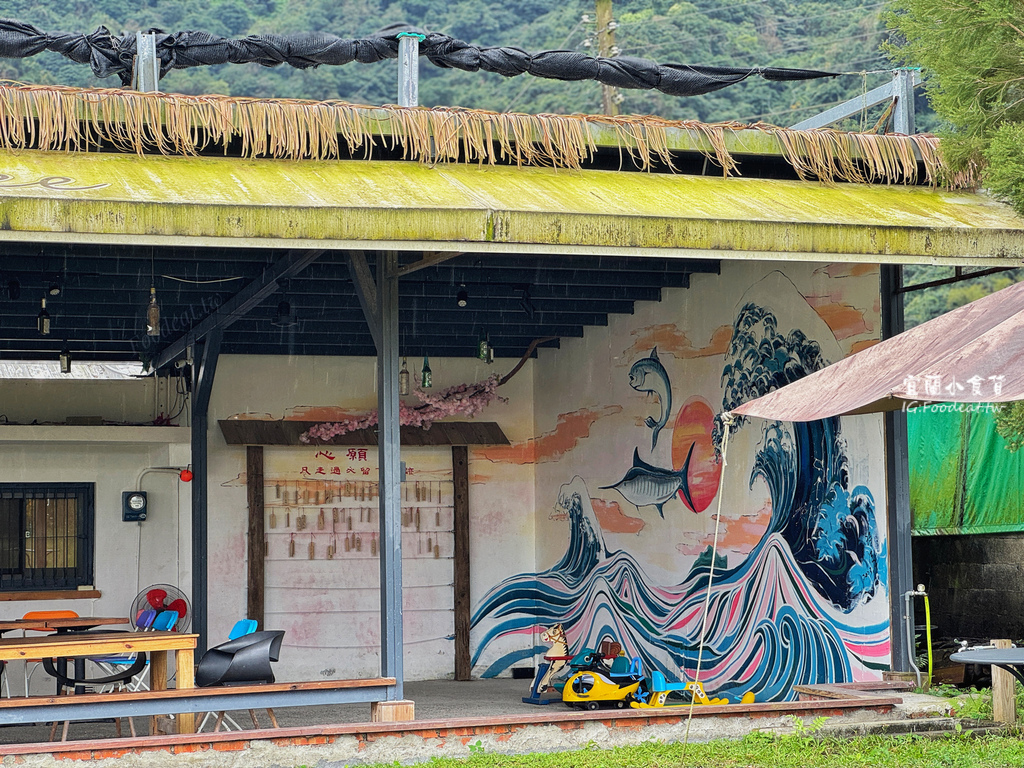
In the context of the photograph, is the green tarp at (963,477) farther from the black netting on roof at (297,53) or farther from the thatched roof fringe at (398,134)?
the black netting on roof at (297,53)

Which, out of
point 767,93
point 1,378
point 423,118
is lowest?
point 1,378

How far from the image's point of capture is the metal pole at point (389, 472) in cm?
709

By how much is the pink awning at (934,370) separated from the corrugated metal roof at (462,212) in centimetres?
110

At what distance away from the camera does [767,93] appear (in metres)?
25.6

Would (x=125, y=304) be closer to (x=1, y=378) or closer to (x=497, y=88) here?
(x=1, y=378)

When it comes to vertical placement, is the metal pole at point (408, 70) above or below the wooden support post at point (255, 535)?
above

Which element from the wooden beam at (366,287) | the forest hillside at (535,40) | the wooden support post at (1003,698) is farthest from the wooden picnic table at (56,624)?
the forest hillside at (535,40)

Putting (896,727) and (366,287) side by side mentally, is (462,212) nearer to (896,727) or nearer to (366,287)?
(366,287)

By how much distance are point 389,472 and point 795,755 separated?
2642mm

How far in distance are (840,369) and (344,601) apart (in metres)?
7.79

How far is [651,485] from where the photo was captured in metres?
11.1

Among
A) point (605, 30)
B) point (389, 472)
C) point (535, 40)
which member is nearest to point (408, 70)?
point (389, 472)

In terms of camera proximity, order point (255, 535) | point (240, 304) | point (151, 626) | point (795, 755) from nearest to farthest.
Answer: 1. point (795, 755)
2. point (240, 304)
3. point (151, 626)
4. point (255, 535)

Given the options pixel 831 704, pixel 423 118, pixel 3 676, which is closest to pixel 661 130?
pixel 423 118
